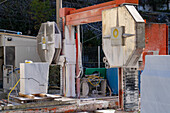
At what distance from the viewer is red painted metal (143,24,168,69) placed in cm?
1310

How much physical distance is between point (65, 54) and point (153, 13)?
26073 mm

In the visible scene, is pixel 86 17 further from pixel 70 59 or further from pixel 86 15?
pixel 70 59

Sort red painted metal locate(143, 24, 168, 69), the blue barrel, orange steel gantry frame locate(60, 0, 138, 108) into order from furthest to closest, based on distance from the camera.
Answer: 1. the blue barrel
2. red painted metal locate(143, 24, 168, 69)
3. orange steel gantry frame locate(60, 0, 138, 108)

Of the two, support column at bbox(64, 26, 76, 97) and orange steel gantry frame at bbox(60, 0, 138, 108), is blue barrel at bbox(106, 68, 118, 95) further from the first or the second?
support column at bbox(64, 26, 76, 97)

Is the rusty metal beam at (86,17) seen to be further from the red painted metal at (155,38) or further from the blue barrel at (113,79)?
the blue barrel at (113,79)

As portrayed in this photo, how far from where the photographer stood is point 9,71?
15.8 meters

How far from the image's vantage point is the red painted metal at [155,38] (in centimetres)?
1310

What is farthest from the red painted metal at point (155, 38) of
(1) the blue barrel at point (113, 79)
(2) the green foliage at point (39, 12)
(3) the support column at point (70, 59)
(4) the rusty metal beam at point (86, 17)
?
(2) the green foliage at point (39, 12)

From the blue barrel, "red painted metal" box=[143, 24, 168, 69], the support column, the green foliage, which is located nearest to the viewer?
"red painted metal" box=[143, 24, 168, 69]

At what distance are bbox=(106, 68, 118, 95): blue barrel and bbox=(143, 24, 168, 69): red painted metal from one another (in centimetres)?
221

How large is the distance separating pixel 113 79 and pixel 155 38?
2814mm

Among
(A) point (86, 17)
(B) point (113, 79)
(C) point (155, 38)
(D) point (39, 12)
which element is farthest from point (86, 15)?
(D) point (39, 12)

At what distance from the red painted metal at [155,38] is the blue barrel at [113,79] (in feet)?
7.27

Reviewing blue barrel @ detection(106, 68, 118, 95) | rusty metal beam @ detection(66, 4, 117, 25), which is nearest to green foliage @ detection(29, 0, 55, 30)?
rusty metal beam @ detection(66, 4, 117, 25)
